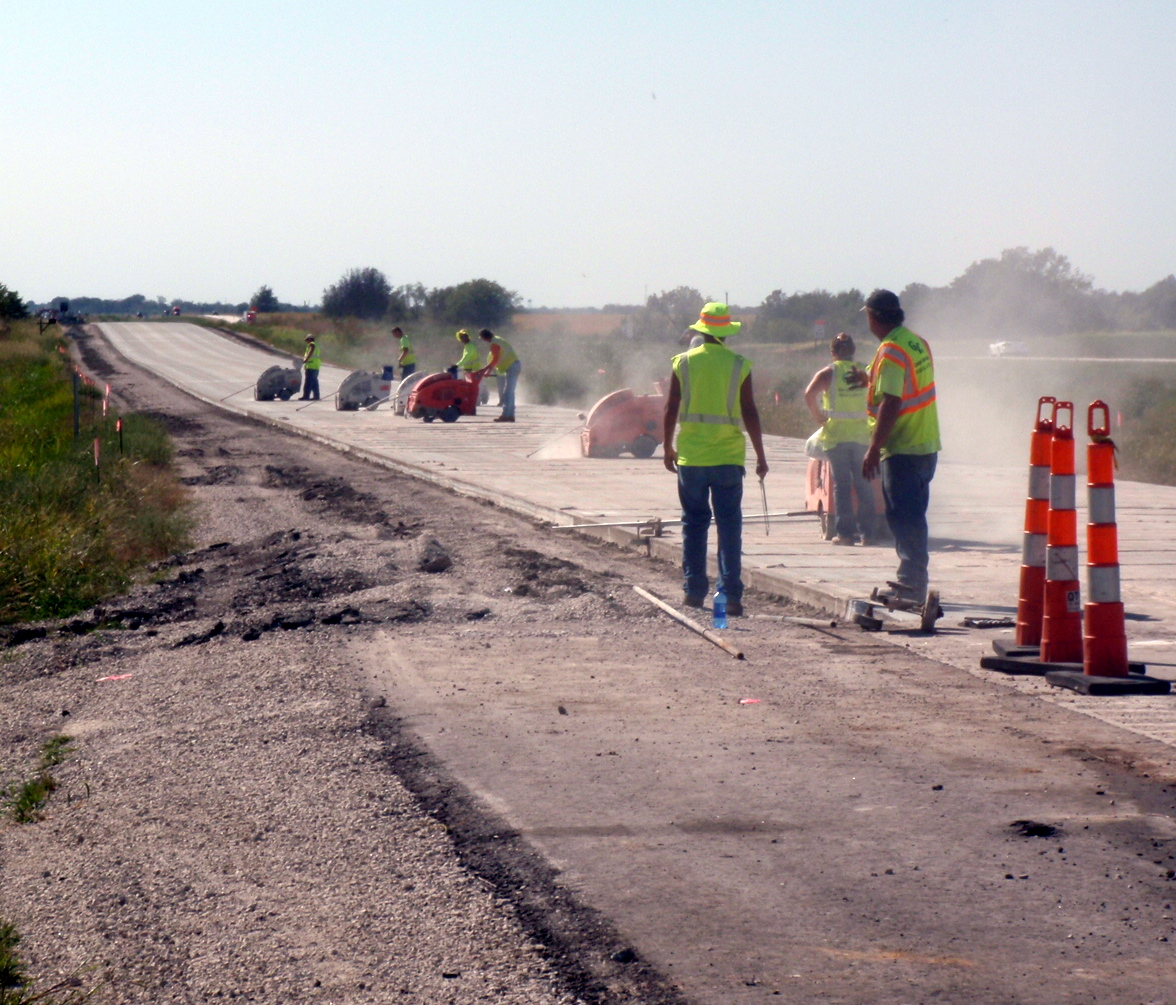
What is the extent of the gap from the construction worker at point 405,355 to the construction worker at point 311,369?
228 cm

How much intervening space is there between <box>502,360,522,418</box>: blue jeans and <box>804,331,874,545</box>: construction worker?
16820mm

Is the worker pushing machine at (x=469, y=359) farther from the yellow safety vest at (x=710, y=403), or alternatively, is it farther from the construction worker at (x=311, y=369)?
the yellow safety vest at (x=710, y=403)

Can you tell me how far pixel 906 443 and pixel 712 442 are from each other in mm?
1227

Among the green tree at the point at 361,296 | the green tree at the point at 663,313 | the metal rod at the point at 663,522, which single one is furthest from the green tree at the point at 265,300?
the metal rod at the point at 663,522

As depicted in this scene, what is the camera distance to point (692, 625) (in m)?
8.54

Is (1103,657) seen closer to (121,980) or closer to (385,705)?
(385,705)

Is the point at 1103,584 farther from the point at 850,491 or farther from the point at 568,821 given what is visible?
the point at 850,491

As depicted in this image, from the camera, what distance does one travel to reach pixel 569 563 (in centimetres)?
1120

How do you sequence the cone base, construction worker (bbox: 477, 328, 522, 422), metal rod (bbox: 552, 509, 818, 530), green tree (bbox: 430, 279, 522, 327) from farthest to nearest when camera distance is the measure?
1. green tree (bbox: 430, 279, 522, 327)
2. construction worker (bbox: 477, 328, 522, 422)
3. metal rod (bbox: 552, 509, 818, 530)
4. the cone base

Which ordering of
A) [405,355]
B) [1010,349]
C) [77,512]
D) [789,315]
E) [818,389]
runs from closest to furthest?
[818,389] < [77,512] < [405,355] < [1010,349] < [789,315]

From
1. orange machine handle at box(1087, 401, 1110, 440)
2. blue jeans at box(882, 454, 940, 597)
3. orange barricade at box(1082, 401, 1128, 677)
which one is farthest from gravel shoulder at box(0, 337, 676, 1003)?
orange machine handle at box(1087, 401, 1110, 440)

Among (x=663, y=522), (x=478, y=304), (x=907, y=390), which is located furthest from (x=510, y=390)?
(x=478, y=304)

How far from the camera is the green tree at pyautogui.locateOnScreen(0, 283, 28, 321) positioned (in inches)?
3464

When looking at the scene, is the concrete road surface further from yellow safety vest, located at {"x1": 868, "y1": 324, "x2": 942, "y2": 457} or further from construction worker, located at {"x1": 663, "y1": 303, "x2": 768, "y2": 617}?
yellow safety vest, located at {"x1": 868, "y1": 324, "x2": 942, "y2": 457}
